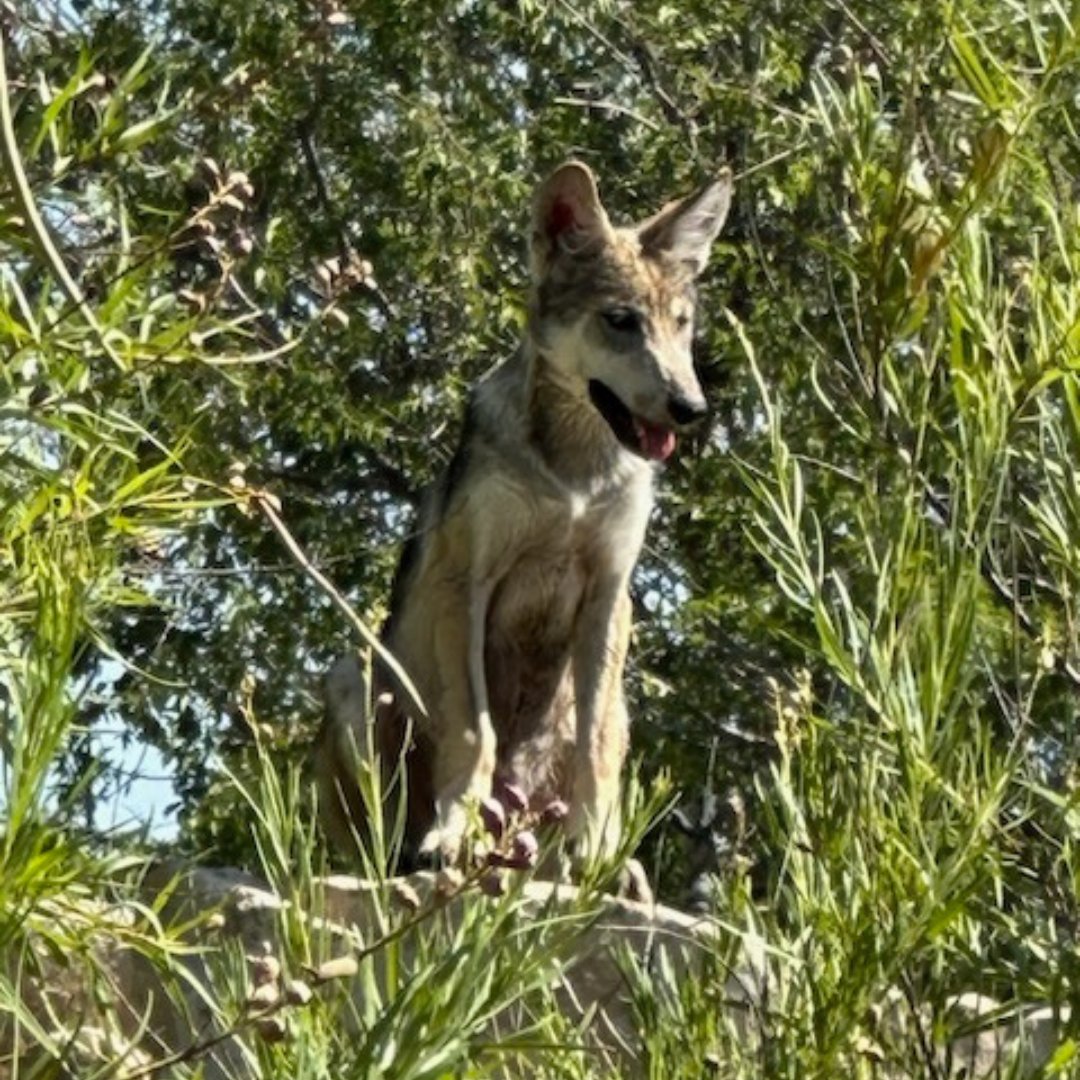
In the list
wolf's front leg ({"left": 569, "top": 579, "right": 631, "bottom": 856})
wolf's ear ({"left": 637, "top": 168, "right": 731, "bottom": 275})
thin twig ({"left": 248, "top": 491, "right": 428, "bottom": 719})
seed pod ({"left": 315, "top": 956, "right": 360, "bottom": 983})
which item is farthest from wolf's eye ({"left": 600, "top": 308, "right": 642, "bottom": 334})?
seed pod ({"left": 315, "top": 956, "right": 360, "bottom": 983})

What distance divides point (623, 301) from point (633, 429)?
1.75ft

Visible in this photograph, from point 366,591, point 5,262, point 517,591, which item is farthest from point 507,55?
point 5,262

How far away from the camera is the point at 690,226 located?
9891 millimetres

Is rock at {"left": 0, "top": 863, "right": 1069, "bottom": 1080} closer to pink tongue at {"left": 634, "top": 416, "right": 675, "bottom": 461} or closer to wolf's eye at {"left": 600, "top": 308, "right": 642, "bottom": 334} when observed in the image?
pink tongue at {"left": 634, "top": 416, "right": 675, "bottom": 461}

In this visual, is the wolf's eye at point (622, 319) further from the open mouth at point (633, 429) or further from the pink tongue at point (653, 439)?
the pink tongue at point (653, 439)

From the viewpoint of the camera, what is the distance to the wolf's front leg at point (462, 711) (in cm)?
910

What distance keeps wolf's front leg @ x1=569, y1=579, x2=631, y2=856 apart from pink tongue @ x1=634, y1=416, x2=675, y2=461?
40cm

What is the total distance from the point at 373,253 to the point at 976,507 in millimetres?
9279

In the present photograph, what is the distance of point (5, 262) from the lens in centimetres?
566

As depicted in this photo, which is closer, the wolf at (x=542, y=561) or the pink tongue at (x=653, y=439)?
the pink tongue at (x=653, y=439)

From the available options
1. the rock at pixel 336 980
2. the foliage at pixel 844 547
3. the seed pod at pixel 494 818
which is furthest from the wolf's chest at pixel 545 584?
the seed pod at pixel 494 818

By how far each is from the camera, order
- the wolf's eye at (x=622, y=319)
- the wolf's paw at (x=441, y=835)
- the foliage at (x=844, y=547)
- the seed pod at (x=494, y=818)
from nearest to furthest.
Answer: the seed pod at (x=494, y=818)
the foliage at (x=844, y=547)
the wolf's paw at (x=441, y=835)
the wolf's eye at (x=622, y=319)

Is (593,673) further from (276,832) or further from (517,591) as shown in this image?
(276,832)

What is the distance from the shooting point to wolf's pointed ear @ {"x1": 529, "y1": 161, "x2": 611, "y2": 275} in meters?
9.69
